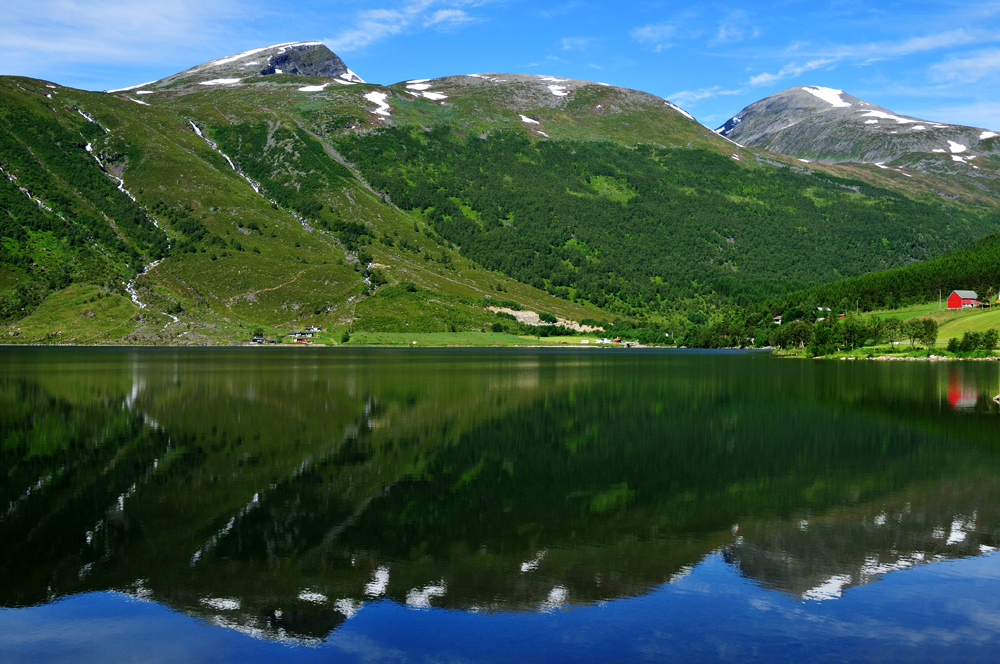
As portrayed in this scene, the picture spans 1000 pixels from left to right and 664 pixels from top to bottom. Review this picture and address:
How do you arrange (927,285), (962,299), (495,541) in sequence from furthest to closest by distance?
(927,285), (962,299), (495,541)

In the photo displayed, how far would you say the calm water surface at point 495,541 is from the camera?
1091cm

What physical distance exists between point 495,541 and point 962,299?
194874mm

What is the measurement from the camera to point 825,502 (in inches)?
744

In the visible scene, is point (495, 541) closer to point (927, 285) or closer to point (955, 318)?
point (955, 318)

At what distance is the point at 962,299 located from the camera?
175500 mm

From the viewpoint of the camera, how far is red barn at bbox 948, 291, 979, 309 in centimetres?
17450

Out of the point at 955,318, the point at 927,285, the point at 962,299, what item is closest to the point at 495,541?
the point at 955,318

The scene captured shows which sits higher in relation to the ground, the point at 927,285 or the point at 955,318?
the point at 927,285

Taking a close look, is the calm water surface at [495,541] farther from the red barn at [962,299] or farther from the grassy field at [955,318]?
the red barn at [962,299]

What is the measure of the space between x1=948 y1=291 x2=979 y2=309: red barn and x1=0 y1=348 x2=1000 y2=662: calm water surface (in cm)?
16758

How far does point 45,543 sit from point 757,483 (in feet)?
57.9

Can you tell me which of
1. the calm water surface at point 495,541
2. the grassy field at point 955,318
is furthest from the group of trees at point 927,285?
the calm water surface at point 495,541

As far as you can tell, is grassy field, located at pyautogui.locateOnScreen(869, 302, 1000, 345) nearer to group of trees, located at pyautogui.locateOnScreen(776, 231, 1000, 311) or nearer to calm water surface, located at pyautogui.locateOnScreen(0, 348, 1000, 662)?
group of trees, located at pyautogui.locateOnScreen(776, 231, 1000, 311)

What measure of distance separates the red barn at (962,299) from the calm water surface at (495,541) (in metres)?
168
